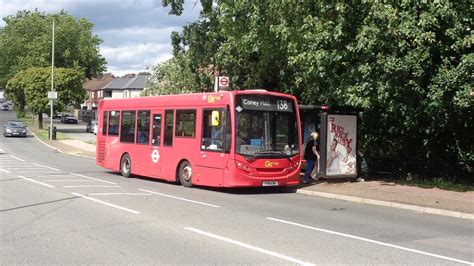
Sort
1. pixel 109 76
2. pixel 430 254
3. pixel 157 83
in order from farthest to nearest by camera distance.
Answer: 1. pixel 109 76
2. pixel 157 83
3. pixel 430 254

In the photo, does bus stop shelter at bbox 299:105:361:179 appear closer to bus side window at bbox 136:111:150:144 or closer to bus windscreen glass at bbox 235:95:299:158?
bus windscreen glass at bbox 235:95:299:158

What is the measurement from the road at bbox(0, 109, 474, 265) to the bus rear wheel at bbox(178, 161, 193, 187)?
57.3 inches

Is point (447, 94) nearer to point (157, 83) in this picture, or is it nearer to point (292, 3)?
point (292, 3)

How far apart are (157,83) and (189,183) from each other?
24655mm

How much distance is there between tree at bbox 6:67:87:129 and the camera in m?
56.9

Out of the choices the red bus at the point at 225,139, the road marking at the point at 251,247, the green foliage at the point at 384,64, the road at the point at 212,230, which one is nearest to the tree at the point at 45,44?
the green foliage at the point at 384,64

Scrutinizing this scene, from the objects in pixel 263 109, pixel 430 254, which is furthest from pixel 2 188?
pixel 430 254

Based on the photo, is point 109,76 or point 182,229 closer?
point 182,229

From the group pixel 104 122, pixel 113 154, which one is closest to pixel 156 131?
pixel 113 154

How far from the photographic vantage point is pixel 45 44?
6700cm

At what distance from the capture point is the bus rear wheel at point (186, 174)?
15420mm

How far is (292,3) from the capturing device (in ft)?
52.7

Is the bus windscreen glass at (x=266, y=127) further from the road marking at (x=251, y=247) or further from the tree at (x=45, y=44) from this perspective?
the tree at (x=45, y=44)

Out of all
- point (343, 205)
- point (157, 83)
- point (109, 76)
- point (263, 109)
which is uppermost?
point (109, 76)
